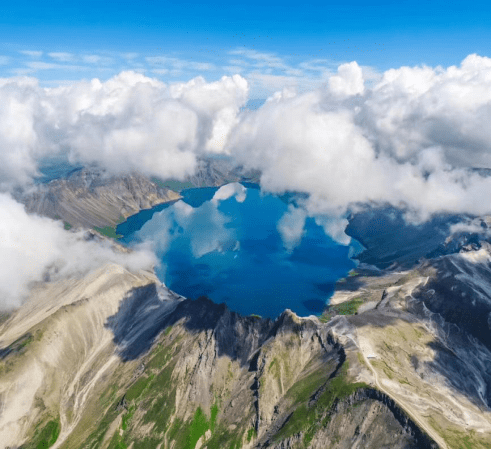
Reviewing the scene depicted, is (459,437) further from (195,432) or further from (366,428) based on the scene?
(195,432)

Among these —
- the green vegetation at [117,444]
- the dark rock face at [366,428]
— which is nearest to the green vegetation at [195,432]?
the green vegetation at [117,444]

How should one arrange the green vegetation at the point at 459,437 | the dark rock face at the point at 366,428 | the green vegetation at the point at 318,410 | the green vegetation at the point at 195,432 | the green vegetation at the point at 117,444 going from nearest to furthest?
the green vegetation at the point at 459,437 → the dark rock face at the point at 366,428 → the green vegetation at the point at 318,410 → the green vegetation at the point at 195,432 → the green vegetation at the point at 117,444

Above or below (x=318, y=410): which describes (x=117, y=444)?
below

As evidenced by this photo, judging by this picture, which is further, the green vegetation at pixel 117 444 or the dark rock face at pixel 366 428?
the green vegetation at pixel 117 444

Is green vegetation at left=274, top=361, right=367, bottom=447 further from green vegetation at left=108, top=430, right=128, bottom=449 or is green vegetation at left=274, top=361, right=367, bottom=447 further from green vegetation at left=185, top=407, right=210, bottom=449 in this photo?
green vegetation at left=108, top=430, right=128, bottom=449

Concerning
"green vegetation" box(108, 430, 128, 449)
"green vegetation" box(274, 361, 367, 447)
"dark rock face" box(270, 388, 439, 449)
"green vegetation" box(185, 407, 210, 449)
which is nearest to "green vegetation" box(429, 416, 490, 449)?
"dark rock face" box(270, 388, 439, 449)

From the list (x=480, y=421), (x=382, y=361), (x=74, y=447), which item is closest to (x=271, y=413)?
(x=382, y=361)

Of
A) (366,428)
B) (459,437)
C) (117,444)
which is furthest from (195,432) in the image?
(459,437)

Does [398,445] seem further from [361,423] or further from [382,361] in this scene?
[382,361]

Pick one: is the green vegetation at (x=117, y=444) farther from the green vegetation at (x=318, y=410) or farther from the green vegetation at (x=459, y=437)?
the green vegetation at (x=459, y=437)
